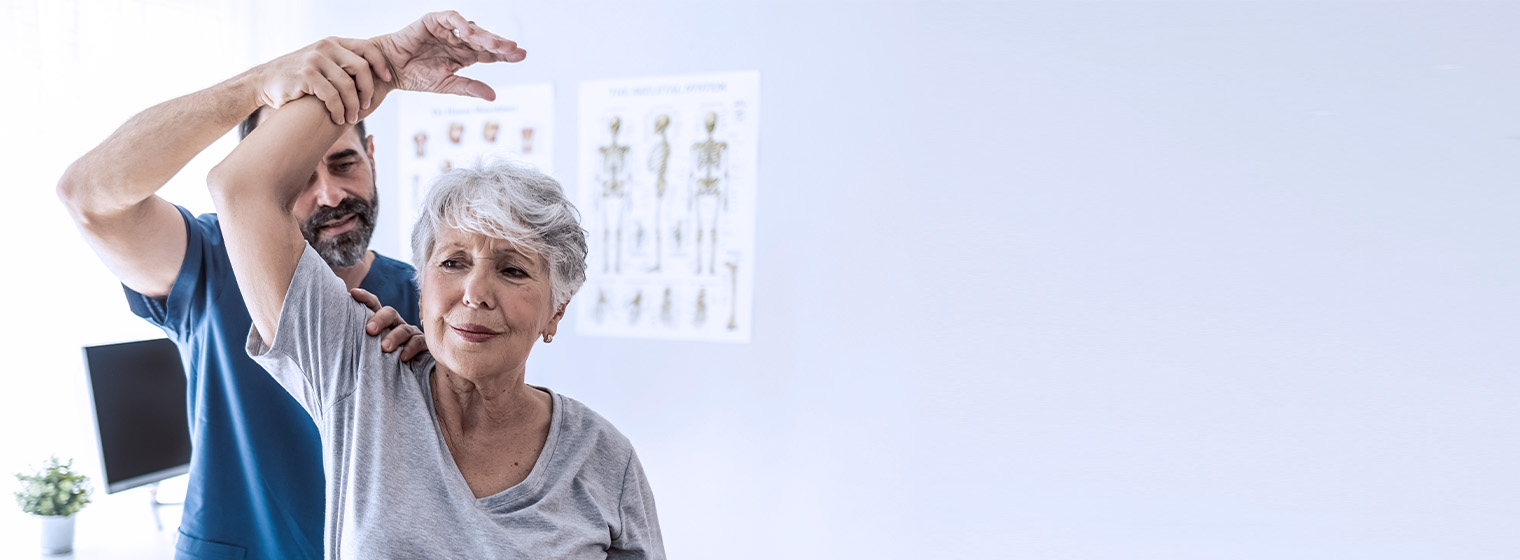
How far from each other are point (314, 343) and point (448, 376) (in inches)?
7.2

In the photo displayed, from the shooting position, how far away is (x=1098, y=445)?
2.40 m

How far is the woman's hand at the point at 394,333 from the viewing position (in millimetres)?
1170

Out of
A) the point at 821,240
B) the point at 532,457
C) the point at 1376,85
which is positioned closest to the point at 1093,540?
the point at 821,240

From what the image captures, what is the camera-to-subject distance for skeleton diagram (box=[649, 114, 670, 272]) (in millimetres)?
2791

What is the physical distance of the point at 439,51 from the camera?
126 centimetres

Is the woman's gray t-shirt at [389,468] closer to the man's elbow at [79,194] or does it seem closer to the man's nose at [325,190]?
the man's elbow at [79,194]

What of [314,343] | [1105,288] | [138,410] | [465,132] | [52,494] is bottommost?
[52,494]

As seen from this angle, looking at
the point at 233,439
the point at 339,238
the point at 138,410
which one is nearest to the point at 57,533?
the point at 138,410

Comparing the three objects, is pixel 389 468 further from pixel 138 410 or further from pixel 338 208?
pixel 138 410

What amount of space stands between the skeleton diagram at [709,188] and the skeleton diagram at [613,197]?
0.25 metres

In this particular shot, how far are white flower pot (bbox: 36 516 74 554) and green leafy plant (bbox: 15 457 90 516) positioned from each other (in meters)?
0.01

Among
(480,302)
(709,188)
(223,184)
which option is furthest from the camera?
(709,188)

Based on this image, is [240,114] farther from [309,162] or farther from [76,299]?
[76,299]

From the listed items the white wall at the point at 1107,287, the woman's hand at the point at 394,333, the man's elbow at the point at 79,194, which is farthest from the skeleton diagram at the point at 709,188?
the man's elbow at the point at 79,194
